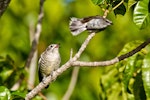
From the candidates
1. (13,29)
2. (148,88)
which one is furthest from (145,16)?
(13,29)

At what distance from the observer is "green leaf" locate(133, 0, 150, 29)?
2553mm

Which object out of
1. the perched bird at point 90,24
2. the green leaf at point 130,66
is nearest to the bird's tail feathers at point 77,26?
the perched bird at point 90,24

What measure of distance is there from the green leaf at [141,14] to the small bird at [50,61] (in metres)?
0.80

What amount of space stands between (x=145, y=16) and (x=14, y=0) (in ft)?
12.2

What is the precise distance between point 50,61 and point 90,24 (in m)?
0.85

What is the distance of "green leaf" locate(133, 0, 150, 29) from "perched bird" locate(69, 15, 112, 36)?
0.46 ft

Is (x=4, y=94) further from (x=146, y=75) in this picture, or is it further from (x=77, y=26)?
(x=146, y=75)

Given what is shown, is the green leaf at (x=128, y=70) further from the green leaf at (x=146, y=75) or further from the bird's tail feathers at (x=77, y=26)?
the bird's tail feathers at (x=77, y=26)

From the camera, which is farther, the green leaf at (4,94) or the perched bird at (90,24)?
the green leaf at (4,94)

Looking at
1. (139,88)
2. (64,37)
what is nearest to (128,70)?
(139,88)

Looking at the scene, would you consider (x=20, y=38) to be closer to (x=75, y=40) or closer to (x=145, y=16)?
(x=75, y=40)

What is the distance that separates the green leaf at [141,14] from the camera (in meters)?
2.55

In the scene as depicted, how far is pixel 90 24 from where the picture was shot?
2529mm

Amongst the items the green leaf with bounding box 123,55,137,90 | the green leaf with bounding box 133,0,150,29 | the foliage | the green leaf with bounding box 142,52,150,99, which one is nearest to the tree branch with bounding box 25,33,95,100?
the green leaf with bounding box 133,0,150,29
